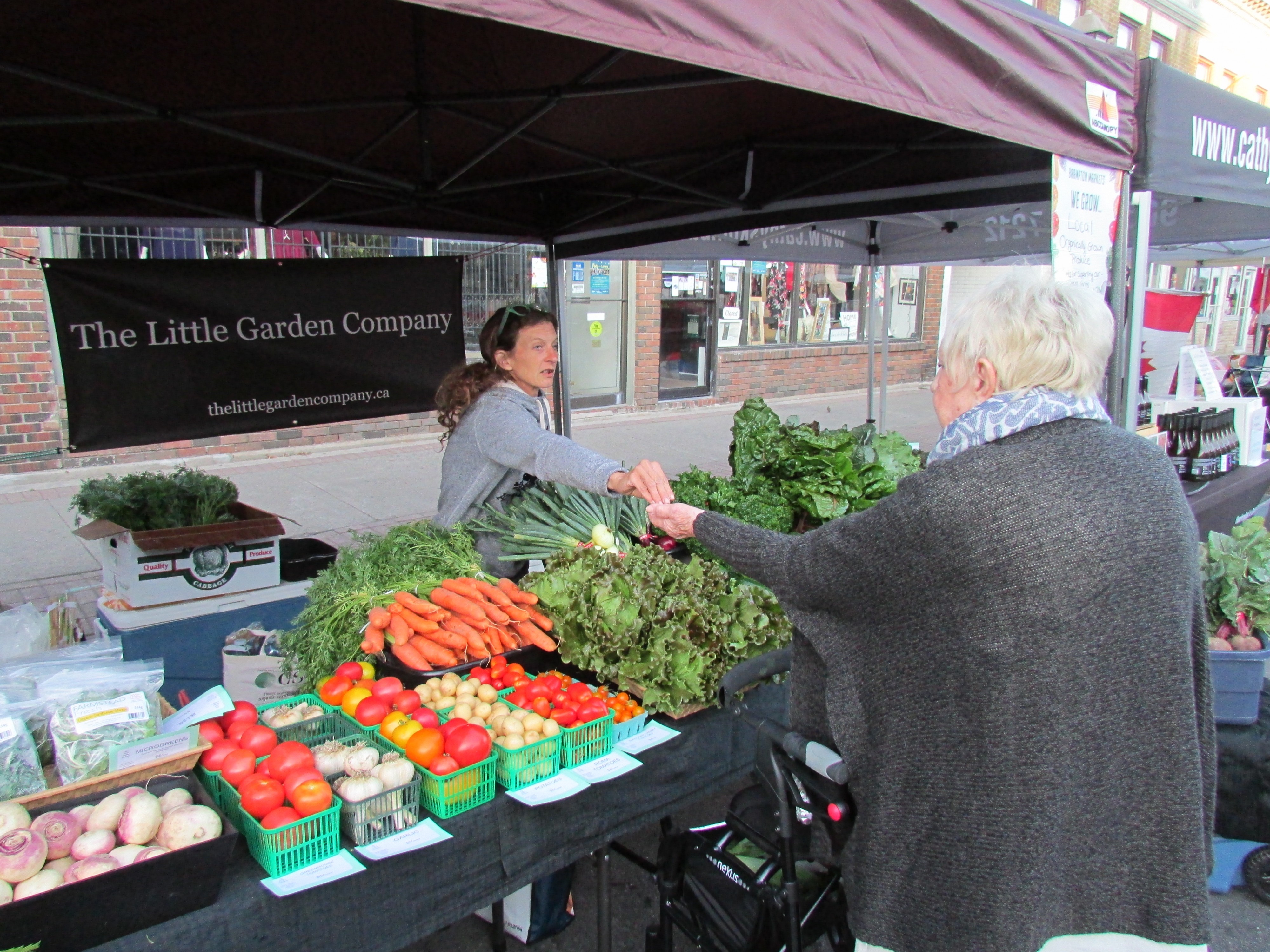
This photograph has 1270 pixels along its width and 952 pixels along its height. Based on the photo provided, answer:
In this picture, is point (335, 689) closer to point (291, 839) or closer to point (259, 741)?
point (259, 741)

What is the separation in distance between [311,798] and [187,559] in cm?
237

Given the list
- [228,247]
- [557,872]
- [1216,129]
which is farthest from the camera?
[228,247]

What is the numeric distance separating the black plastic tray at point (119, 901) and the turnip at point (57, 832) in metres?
0.08

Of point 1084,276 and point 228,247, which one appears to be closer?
point 1084,276

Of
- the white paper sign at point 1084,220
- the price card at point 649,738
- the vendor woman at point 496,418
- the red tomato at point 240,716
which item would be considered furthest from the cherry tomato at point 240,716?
the white paper sign at point 1084,220

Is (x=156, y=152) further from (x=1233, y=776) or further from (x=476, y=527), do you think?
(x=1233, y=776)

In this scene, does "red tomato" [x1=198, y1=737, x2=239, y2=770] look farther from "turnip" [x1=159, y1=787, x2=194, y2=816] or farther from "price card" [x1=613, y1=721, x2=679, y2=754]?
"price card" [x1=613, y1=721, x2=679, y2=754]

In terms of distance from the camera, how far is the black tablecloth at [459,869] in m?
1.50

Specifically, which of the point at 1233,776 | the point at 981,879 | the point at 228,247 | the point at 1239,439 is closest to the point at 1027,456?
the point at 981,879

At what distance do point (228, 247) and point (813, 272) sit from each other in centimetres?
869

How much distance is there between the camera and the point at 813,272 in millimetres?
13508

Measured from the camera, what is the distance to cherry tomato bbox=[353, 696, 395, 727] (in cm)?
197

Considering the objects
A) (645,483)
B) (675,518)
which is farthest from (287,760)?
(645,483)

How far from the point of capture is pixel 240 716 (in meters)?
1.92
